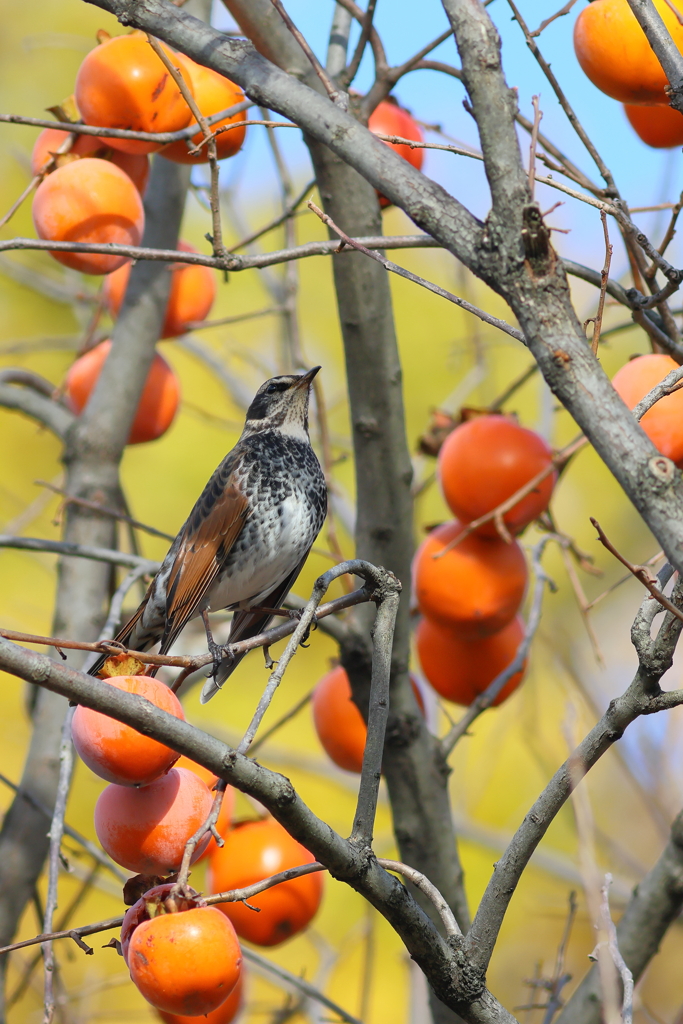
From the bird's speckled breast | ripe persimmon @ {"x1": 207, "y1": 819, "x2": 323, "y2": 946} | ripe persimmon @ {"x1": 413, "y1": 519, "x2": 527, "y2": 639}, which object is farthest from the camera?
the bird's speckled breast

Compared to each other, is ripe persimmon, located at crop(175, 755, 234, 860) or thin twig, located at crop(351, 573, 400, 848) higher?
ripe persimmon, located at crop(175, 755, 234, 860)

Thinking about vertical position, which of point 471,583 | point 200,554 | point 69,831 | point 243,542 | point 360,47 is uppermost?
point 360,47

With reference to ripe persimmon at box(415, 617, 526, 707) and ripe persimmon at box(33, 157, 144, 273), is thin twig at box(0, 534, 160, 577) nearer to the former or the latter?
ripe persimmon at box(33, 157, 144, 273)

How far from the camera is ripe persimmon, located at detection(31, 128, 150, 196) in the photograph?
247 centimetres

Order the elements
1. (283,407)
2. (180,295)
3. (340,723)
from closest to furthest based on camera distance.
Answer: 1. (340,723)
2. (180,295)
3. (283,407)

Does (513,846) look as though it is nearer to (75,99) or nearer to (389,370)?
(389,370)

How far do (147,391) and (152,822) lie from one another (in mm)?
1942

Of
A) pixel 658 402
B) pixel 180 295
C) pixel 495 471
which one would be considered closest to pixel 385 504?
pixel 495 471

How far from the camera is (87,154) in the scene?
8.18ft

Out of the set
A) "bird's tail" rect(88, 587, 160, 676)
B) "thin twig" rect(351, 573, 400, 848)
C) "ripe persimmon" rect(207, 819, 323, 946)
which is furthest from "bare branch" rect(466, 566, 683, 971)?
"bird's tail" rect(88, 587, 160, 676)

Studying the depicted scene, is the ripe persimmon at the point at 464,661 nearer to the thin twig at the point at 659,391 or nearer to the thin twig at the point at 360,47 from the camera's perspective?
the thin twig at the point at 360,47

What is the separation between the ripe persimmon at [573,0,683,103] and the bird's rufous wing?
158 cm

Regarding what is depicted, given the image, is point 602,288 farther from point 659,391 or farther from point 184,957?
point 184,957

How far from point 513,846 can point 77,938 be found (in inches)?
26.4
